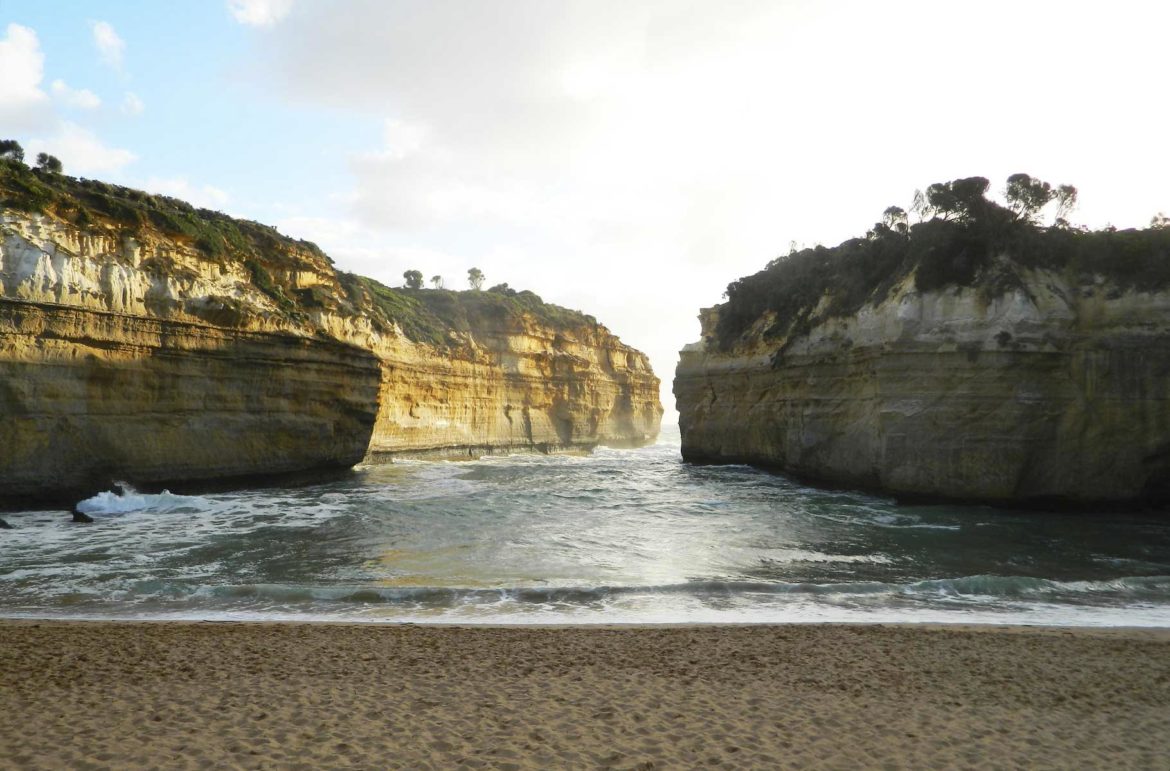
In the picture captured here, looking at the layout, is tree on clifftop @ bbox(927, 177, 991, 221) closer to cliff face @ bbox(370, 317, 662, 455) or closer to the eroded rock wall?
the eroded rock wall

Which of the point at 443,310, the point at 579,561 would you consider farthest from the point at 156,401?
the point at 443,310

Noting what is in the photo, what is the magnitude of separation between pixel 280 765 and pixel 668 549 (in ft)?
29.7

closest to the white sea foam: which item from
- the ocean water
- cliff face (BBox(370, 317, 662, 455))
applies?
the ocean water

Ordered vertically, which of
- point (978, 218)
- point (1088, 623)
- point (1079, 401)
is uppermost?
point (978, 218)

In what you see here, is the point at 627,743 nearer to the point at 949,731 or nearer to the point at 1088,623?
the point at 949,731

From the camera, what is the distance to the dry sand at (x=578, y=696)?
179 inches

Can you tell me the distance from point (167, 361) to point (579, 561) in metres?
13.8

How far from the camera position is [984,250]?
703 inches

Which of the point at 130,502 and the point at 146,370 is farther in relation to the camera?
the point at 146,370

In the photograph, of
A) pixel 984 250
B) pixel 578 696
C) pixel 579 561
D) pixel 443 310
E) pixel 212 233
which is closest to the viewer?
pixel 578 696

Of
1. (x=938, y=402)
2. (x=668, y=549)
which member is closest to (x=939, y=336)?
(x=938, y=402)

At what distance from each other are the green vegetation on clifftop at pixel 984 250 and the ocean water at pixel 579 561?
5845 millimetres

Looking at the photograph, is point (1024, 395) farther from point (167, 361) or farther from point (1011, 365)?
point (167, 361)

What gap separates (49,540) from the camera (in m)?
12.5
